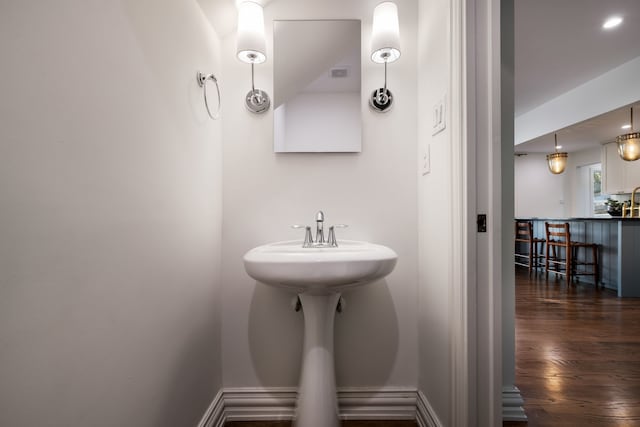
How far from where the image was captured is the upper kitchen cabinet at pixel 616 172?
5234mm

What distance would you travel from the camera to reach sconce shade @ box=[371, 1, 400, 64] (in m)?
1.35

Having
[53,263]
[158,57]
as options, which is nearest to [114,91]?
[158,57]

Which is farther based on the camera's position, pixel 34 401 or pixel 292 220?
pixel 292 220

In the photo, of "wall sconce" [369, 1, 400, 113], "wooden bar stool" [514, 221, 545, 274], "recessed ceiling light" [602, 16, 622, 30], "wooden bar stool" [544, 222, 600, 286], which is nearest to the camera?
"wall sconce" [369, 1, 400, 113]

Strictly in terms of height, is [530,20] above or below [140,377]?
above

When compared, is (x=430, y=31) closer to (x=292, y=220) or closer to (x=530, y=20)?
(x=292, y=220)

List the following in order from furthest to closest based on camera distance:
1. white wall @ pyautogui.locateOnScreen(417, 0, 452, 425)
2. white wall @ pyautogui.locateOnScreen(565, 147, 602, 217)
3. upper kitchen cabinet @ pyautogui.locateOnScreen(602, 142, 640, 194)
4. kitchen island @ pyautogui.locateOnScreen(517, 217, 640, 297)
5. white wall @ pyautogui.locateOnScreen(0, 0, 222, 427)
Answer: white wall @ pyautogui.locateOnScreen(565, 147, 602, 217) → upper kitchen cabinet @ pyautogui.locateOnScreen(602, 142, 640, 194) → kitchen island @ pyautogui.locateOnScreen(517, 217, 640, 297) → white wall @ pyautogui.locateOnScreen(417, 0, 452, 425) → white wall @ pyautogui.locateOnScreen(0, 0, 222, 427)

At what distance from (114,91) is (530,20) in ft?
10.9

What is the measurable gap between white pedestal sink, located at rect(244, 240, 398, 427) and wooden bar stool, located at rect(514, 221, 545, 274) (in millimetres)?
4977

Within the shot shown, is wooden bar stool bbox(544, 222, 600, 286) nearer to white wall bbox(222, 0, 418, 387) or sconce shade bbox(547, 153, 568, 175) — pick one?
sconce shade bbox(547, 153, 568, 175)

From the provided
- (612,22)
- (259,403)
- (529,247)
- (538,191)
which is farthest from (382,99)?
(538,191)

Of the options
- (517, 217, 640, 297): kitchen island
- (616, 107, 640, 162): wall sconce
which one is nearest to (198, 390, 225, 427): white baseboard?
(517, 217, 640, 297): kitchen island

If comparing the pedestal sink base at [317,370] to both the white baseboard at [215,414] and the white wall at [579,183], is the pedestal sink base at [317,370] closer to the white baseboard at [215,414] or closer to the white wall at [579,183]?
the white baseboard at [215,414]

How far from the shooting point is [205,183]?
4.21 feet
